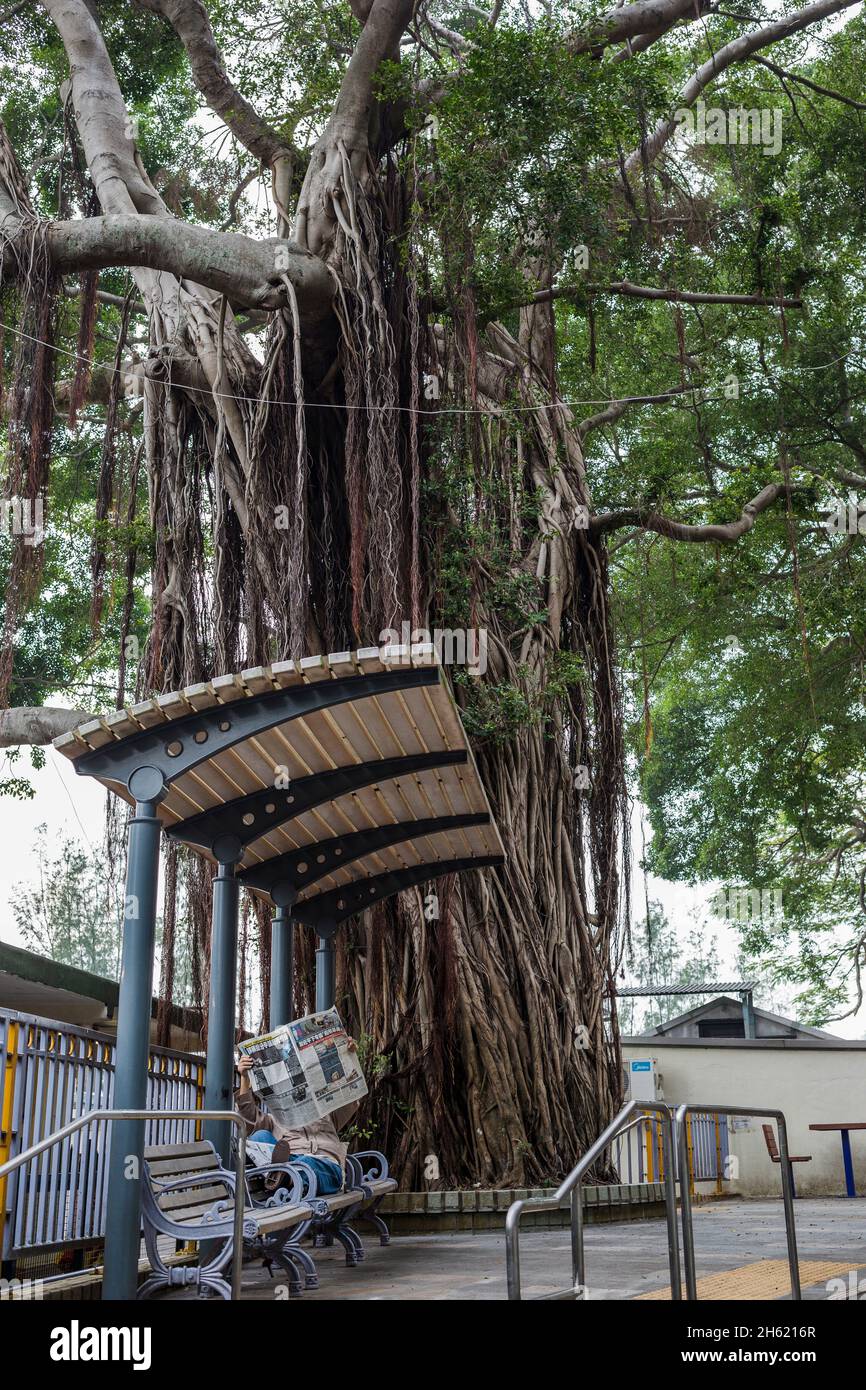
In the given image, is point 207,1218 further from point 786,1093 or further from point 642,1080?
point 786,1093

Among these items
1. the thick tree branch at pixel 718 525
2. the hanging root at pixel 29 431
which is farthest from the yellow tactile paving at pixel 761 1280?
the thick tree branch at pixel 718 525

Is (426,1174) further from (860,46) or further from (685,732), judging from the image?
(685,732)

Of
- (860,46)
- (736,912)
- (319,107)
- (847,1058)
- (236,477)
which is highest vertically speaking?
(860,46)

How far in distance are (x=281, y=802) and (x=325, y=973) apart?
73.6 inches

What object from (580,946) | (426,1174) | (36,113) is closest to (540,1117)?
(426,1174)

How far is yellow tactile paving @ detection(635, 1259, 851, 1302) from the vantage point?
4496mm

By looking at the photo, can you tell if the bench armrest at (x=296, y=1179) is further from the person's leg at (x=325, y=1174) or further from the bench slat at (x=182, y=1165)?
the bench slat at (x=182, y=1165)

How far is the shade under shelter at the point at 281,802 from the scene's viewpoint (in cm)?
449

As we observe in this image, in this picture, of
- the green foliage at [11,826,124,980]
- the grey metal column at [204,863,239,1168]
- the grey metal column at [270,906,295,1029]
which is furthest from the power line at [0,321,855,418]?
the green foliage at [11,826,124,980]

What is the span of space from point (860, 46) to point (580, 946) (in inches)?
321

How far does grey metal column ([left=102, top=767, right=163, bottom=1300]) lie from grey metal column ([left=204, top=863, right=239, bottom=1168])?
0.93 metres

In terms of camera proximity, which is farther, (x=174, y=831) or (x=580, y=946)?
(x=580, y=946)

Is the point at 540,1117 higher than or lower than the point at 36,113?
lower
